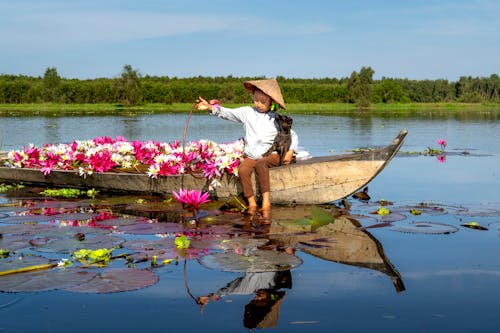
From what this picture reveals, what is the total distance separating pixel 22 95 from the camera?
63125mm

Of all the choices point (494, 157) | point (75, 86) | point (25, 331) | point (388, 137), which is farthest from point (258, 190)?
point (75, 86)

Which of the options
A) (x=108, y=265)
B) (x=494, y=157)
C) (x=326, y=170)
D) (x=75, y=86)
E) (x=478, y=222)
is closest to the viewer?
(x=108, y=265)

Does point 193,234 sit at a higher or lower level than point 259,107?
lower

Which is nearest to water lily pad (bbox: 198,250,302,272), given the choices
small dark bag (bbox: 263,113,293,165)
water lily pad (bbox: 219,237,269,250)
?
water lily pad (bbox: 219,237,269,250)

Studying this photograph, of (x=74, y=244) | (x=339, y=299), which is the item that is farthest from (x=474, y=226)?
(x=74, y=244)

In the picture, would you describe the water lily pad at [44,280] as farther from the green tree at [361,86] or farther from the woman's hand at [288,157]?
the green tree at [361,86]

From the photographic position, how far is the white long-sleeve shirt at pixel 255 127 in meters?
7.57

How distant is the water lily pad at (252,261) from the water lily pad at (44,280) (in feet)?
3.10

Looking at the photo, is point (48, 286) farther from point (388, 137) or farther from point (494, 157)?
point (388, 137)

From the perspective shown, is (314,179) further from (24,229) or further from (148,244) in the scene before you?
(24,229)

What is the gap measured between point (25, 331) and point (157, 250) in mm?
1880

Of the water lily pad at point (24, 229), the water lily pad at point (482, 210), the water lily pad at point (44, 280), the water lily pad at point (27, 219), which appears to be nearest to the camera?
the water lily pad at point (44, 280)

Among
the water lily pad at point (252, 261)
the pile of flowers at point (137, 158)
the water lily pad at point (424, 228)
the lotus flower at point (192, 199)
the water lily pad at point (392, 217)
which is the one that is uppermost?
the pile of flowers at point (137, 158)

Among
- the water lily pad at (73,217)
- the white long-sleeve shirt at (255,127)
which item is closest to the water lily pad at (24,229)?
the water lily pad at (73,217)
